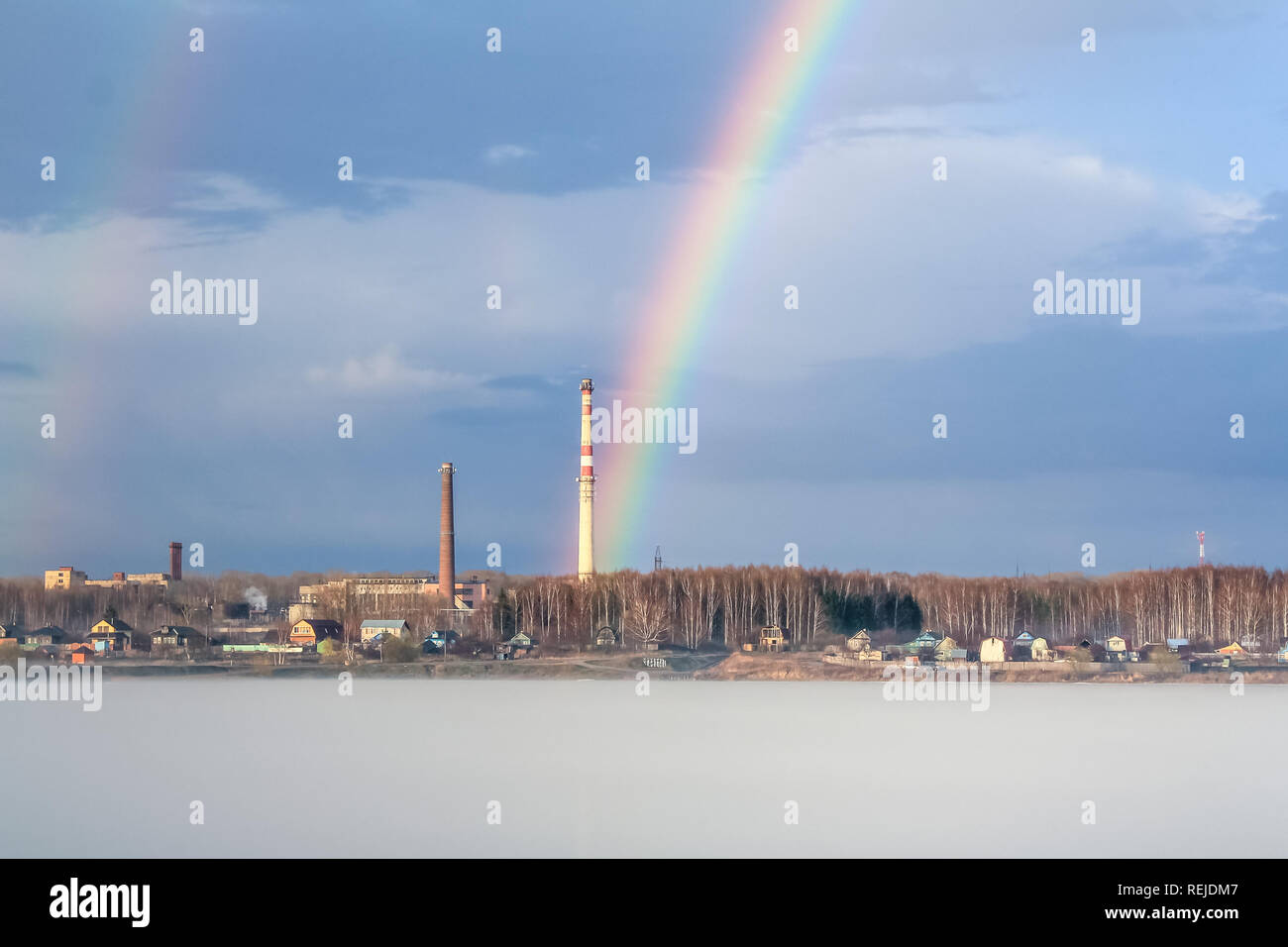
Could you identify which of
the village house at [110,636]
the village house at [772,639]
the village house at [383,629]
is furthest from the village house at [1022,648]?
the village house at [110,636]

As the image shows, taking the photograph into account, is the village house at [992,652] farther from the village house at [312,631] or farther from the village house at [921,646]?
the village house at [312,631]

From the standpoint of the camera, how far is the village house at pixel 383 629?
283 feet

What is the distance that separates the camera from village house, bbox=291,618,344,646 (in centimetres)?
8844

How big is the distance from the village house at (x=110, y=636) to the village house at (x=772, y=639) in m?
37.7

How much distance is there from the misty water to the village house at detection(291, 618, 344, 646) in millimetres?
26950

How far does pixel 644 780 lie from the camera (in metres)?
32.4

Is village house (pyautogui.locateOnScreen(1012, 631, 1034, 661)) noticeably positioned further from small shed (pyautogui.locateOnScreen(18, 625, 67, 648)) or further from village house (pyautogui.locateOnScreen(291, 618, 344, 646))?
small shed (pyautogui.locateOnScreen(18, 625, 67, 648))

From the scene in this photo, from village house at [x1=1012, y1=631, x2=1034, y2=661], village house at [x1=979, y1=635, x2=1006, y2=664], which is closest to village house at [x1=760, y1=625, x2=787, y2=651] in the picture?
village house at [x1=979, y1=635, x2=1006, y2=664]

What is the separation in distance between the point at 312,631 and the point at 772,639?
1056 inches

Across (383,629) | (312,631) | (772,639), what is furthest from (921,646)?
(312,631)
